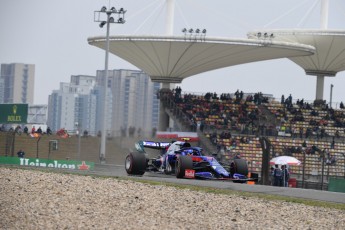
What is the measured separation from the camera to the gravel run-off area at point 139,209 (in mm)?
20062

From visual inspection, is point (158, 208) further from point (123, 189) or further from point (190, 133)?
point (190, 133)

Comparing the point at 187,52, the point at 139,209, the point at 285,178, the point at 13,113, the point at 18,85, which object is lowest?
the point at 139,209

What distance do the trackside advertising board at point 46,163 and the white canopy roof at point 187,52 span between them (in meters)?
18.3

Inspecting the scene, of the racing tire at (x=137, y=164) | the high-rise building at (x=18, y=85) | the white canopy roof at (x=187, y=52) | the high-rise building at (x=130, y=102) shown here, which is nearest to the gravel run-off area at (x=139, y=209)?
the racing tire at (x=137, y=164)

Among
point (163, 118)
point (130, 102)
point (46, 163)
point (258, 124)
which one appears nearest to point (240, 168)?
point (46, 163)

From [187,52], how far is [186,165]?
3778 centimetres

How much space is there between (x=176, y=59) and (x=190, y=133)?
45.7ft

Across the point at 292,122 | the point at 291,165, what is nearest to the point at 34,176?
the point at 291,165

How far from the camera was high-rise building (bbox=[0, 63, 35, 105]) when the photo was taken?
267 feet

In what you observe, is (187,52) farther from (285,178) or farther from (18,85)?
(285,178)

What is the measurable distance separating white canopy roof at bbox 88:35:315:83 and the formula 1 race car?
105 ft

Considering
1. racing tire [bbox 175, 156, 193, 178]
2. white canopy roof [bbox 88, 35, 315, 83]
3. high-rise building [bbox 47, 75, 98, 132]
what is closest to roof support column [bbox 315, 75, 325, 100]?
white canopy roof [bbox 88, 35, 315, 83]

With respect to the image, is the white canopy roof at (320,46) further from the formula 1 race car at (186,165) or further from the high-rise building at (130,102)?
the formula 1 race car at (186,165)

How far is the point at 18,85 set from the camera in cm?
8625
